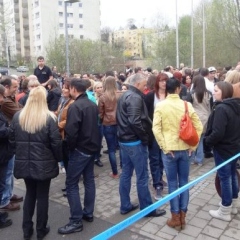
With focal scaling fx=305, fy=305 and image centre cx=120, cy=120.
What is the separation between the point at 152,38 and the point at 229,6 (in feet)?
54.5

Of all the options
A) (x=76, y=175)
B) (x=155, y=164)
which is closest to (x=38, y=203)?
(x=76, y=175)

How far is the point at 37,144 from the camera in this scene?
354 cm

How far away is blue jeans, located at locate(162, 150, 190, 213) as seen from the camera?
3.81 metres

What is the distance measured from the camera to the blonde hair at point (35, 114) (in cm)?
353

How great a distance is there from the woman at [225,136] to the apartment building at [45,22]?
64.0 m

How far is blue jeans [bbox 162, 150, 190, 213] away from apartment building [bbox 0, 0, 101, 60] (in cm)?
6414

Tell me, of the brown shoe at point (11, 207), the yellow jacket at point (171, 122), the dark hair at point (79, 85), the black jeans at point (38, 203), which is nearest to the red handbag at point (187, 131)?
the yellow jacket at point (171, 122)

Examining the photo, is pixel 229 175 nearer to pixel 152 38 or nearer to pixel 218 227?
pixel 218 227

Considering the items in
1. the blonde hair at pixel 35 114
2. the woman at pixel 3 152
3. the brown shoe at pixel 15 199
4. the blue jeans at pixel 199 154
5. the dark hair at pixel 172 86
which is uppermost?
the dark hair at pixel 172 86

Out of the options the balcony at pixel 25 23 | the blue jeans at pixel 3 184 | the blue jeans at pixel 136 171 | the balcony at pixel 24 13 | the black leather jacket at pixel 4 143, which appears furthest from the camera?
the balcony at pixel 25 23

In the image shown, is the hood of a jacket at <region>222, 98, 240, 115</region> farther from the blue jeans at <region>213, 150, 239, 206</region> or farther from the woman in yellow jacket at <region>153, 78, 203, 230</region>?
the blue jeans at <region>213, 150, 239, 206</region>

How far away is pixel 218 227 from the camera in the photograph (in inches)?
154

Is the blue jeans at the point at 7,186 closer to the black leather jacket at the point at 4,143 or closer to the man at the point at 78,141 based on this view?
the black leather jacket at the point at 4,143

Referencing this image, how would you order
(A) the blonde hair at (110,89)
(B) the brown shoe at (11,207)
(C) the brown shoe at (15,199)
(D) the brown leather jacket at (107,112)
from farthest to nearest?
(D) the brown leather jacket at (107,112), (A) the blonde hair at (110,89), (C) the brown shoe at (15,199), (B) the brown shoe at (11,207)
